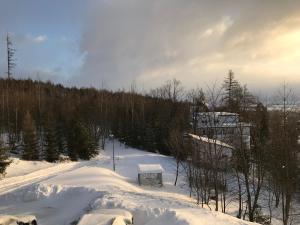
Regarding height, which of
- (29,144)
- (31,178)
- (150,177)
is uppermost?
(29,144)

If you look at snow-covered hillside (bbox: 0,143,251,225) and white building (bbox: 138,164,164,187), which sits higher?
snow-covered hillside (bbox: 0,143,251,225)

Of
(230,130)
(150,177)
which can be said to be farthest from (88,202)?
(230,130)

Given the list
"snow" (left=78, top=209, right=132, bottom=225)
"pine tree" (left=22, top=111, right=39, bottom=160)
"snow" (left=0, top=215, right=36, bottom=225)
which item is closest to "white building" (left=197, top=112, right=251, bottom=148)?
"snow" (left=78, top=209, right=132, bottom=225)

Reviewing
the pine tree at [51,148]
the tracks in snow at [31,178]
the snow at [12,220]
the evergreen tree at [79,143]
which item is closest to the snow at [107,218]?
the snow at [12,220]

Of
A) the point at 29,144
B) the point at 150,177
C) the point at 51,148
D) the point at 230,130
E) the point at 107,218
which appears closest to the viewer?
the point at 107,218

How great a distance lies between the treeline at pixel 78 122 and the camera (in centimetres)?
5403

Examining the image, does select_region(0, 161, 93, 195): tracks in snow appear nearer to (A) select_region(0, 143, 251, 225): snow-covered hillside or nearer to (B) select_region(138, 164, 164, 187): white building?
(A) select_region(0, 143, 251, 225): snow-covered hillside

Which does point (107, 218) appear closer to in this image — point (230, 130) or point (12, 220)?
point (12, 220)

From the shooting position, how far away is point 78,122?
58000 mm

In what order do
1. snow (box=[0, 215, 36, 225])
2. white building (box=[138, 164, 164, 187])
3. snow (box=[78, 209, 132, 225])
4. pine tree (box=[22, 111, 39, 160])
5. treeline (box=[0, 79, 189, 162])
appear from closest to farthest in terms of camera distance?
snow (box=[78, 209, 132, 225])
snow (box=[0, 215, 36, 225])
white building (box=[138, 164, 164, 187])
pine tree (box=[22, 111, 39, 160])
treeline (box=[0, 79, 189, 162])

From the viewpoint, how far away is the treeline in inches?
2127

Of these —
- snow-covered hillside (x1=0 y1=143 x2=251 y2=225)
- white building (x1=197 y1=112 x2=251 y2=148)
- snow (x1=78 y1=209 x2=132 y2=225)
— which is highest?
white building (x1=197 y1=112 x2=251 y2=148)

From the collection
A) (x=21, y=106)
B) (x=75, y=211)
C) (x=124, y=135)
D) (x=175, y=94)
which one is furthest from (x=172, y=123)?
(x=75, y=211)

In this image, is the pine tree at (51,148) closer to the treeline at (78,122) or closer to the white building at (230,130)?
the treeline at (78,122)
